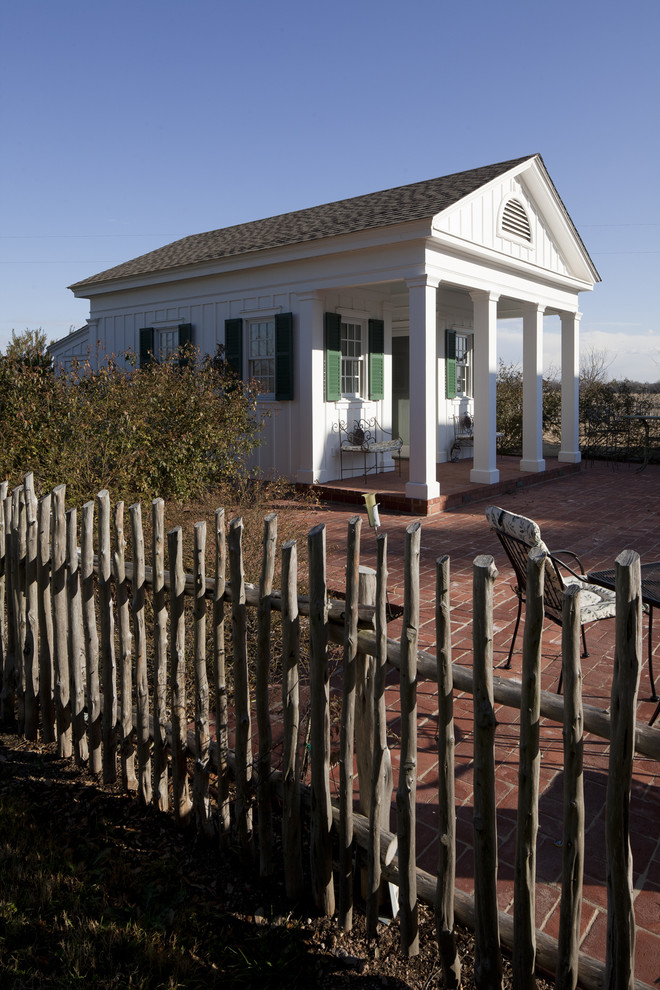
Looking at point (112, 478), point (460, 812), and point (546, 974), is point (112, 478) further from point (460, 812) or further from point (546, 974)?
point (546, 974)

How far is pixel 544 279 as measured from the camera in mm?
13445

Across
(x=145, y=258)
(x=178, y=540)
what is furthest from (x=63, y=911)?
(x=145, y=258)

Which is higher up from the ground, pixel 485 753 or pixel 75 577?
pixel 75 577

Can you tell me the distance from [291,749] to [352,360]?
10.8 meters

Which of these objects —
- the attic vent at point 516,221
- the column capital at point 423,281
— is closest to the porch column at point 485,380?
the attic vent at point 516,221

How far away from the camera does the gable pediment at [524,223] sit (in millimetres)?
10758

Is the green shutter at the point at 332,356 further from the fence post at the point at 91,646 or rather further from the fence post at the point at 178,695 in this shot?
the fence post at the point at 178,695

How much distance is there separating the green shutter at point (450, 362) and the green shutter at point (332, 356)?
3.48 meters

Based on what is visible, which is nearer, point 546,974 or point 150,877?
point 546,974

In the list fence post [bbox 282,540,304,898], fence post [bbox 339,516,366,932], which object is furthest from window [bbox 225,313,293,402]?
fence post [bbox 339,516,366,932]

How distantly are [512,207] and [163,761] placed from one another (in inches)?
464

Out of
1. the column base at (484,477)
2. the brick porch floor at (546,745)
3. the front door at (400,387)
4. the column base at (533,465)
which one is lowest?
the brick porch floor at (546,745)

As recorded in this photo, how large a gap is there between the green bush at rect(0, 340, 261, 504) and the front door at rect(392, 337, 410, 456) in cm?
685

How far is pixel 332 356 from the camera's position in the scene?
37.8 ft
